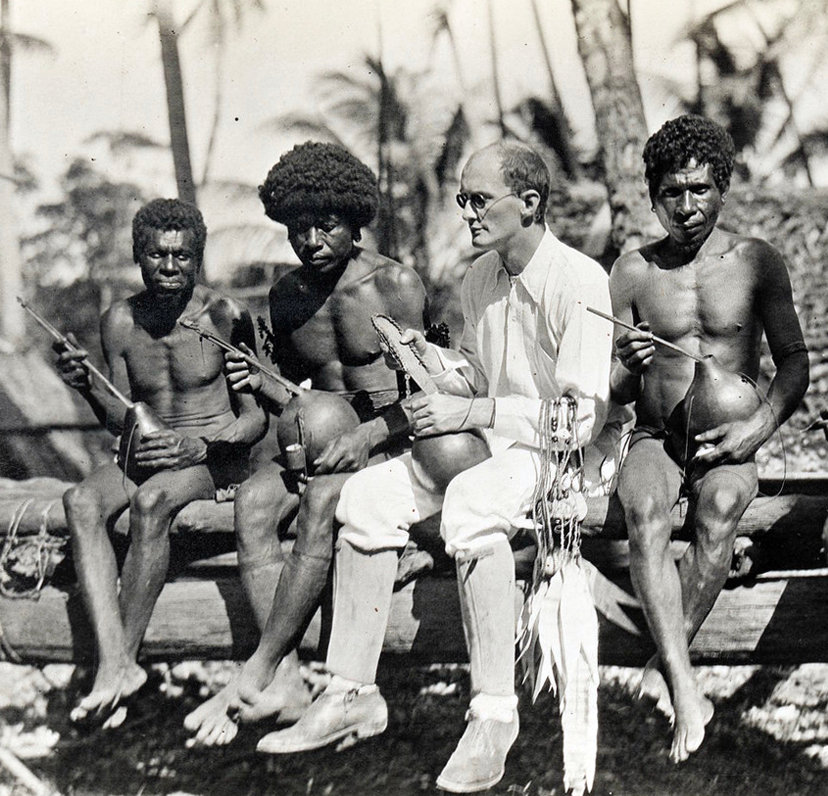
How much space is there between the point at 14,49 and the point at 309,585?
128 inches

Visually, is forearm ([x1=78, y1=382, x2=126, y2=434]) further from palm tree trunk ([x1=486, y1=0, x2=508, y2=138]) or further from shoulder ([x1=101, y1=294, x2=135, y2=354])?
palm tree trunk ([x1=486, y1=0, x2=508, y2=138])

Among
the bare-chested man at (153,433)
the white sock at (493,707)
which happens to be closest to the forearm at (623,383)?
the white sock at (493,707)

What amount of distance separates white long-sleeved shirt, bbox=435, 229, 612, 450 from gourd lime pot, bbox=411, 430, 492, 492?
0.41 ft

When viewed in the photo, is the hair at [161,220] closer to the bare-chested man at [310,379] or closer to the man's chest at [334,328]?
the bare-chested man at [310,379]

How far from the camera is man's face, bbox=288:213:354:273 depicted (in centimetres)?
520

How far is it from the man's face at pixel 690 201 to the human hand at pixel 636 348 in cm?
44

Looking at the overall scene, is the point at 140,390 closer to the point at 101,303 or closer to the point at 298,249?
the point at 298,249

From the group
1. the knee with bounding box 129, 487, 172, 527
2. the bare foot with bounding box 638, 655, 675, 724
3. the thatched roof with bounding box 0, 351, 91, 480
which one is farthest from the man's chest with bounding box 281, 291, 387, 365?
the thatched roof with bounding box 0, 351, 91, 480

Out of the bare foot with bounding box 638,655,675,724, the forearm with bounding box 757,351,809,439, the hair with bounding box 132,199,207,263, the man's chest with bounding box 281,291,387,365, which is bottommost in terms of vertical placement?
the bare foot with bounding box 638,655,675,724

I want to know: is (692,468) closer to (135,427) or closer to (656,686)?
(656,686)

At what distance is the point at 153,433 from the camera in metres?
5.12

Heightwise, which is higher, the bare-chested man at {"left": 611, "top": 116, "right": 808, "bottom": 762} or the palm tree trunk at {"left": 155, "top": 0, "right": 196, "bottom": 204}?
the palm tree trunk at {"left": 155, "top": 0, "right": 196, "bottom": 204}

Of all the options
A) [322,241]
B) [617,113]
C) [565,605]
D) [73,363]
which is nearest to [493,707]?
[565,605]

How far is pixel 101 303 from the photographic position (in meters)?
7.41
